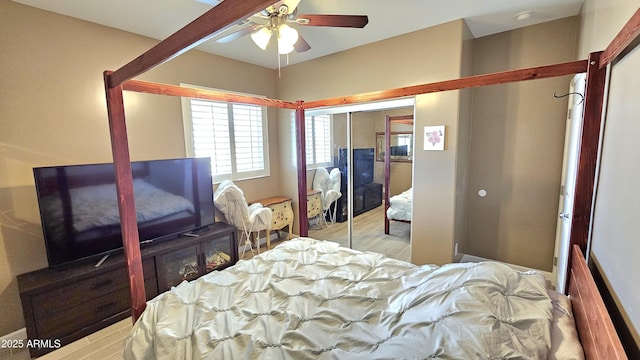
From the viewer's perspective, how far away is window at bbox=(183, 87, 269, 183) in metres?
3.32

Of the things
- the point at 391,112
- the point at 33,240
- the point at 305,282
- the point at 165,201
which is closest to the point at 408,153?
the point at 391,112

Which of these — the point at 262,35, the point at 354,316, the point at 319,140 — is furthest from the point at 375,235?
the point at 262,35

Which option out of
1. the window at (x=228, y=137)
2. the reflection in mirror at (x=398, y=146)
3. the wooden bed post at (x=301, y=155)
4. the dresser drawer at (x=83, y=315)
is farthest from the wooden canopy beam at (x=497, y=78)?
the dresser drawer at (x=83, y=315)

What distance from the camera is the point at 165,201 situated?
9.30 feet

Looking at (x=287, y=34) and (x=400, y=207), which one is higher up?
(x=287, y=34)

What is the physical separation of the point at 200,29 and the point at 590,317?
1720 millimetres

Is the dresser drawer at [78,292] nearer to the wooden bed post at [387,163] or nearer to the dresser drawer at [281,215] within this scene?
the dresser drawer at [281,215]

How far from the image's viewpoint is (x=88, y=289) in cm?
224

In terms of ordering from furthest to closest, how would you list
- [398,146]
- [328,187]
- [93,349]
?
[328,187]
[398,146]
[93,349]

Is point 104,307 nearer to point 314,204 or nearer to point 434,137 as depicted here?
point 314,204

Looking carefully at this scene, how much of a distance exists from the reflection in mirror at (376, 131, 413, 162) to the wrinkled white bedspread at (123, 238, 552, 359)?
1866mm

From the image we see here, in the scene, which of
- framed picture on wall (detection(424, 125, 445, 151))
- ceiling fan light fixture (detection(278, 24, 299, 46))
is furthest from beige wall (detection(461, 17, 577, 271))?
Result: ceiling fan light fixture (detection(278, 24, 299, 46))

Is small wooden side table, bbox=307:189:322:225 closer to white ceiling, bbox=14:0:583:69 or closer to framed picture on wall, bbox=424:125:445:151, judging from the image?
framed picture on wall, bbox=424:125:445:151

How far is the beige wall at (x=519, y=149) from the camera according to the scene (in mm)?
2715
